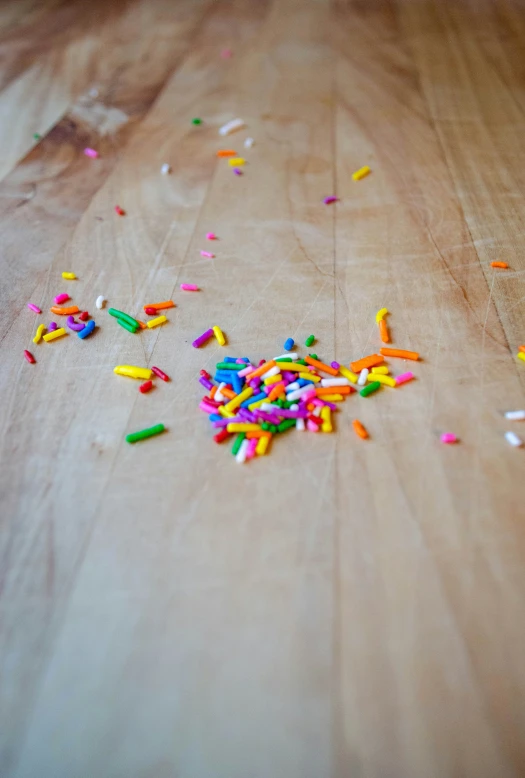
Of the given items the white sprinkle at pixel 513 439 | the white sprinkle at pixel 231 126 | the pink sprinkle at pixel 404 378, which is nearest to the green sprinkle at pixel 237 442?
the pink sprinkle at pixel 404 378

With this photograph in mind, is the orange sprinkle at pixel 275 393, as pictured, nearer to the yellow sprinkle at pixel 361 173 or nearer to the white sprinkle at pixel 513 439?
the white sprinkle at pixel 513 439

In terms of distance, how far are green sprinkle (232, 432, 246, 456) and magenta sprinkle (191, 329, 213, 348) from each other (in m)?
0.20

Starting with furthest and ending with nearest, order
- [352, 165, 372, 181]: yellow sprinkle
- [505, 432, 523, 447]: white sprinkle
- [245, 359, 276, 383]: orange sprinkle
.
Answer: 1. [352, 165, 372, 181]: yellow sprinkle
2. [245, 359, 276, 383]: orange sprinkle
3. [505, 432, 523, 447]: white sprinkle

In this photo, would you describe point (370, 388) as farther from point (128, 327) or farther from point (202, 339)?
point (128, 327)

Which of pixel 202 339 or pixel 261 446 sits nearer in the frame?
pixel 261 446

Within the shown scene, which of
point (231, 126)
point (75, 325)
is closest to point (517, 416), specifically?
point (75, 325)

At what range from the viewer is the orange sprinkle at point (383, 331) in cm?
102

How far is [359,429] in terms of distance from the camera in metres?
0.89

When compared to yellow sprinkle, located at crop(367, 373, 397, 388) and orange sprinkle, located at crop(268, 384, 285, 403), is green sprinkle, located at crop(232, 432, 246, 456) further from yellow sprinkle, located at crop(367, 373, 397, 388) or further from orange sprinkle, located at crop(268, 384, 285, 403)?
yellow sprinkle, located at crop(367, 373, 397, 388)

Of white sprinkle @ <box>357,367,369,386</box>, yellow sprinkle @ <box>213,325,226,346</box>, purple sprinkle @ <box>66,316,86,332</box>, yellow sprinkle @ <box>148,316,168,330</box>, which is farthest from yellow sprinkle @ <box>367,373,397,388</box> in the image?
purple sprinkle @ <box>66,316,86,332</box>

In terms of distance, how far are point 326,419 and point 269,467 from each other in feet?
0.33

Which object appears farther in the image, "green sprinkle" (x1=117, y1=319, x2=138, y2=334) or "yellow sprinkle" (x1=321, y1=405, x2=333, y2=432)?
"green sprinkle" (x1=117, y1=319, x2=138, y2=334)

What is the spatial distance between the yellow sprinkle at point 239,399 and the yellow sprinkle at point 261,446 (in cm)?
7

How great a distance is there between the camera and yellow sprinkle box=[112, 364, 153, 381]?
0.99 meters
